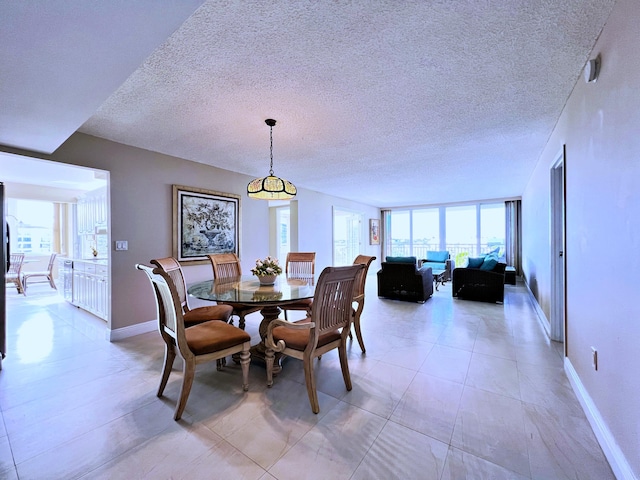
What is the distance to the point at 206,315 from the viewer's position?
8.27 feet

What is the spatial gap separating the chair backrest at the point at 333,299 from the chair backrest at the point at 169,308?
865 mm

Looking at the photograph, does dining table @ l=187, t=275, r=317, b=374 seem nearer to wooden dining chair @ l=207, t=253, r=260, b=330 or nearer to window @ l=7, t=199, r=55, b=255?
wooden dining chair @ l=207, t=253, r=260, b=330

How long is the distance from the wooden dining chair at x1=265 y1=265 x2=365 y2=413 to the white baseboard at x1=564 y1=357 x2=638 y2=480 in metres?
1.43

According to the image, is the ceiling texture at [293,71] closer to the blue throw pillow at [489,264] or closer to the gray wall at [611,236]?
the gray wall at [611,236]

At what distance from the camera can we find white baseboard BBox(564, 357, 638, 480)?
1242 millimetres

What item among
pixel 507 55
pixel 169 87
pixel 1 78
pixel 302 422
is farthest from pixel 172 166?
pixel 507 55

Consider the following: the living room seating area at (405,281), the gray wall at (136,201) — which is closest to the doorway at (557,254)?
the living room seating area at (405,281)

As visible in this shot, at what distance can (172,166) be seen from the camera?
3680mm

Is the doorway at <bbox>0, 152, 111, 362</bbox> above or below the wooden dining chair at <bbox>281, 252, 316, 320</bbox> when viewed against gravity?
above

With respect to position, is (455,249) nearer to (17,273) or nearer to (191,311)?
(191,311)

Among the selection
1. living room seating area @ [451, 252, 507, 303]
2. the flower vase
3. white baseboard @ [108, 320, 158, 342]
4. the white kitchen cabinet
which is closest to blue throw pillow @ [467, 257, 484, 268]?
living room seating area @ [451, 252, 507, 303]

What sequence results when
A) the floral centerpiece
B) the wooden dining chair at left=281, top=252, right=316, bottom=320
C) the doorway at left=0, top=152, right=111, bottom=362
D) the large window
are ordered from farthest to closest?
the large window < the doorway at left=0, top=152, right=111, bottom=362 < the wooden dining chair at left=281, top=252, right=316, bottom=320 < the floral centerpiece

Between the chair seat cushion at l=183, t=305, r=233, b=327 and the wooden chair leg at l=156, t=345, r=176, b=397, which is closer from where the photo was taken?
the wooden chair leg at l=156, t=345, r=176, b=397

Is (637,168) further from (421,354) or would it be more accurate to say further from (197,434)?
(197,434)
